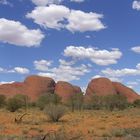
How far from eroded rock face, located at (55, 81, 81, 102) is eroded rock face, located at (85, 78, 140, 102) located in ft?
20.0

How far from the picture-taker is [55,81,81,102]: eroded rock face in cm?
15852

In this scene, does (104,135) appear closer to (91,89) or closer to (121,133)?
(121,133)

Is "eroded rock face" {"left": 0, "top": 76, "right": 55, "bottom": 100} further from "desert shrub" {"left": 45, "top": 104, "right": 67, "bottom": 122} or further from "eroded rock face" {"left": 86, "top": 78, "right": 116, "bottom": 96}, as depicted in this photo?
"desert shrub" {"left": 45, "top": 104, "right": 67, "bottom": 122}

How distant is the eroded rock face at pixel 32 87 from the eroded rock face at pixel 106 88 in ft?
51.6

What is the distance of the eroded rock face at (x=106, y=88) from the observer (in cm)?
15665

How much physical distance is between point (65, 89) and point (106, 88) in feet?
54.4

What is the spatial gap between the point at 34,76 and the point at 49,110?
127 m

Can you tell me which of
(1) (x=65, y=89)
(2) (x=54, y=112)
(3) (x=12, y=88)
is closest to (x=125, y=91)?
(1) (x=65, y=89)

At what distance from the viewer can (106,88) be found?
516ft

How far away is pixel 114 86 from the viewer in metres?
163

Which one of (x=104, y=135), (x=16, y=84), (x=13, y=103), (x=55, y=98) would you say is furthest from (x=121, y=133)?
(x=16, y=84)

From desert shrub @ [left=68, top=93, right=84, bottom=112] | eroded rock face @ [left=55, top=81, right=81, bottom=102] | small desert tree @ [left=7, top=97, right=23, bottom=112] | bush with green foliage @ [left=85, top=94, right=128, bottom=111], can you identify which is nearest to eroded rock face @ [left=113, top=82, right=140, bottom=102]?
eroded rock face @ [left=55, top=81, right=81, bottom=102]

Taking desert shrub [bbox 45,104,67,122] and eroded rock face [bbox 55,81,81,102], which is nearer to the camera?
desert shrub [bbox 45,104,67,122]

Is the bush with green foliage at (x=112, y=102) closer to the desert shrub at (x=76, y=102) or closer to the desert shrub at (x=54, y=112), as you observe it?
the desert shrub at (x=76, y=102)
